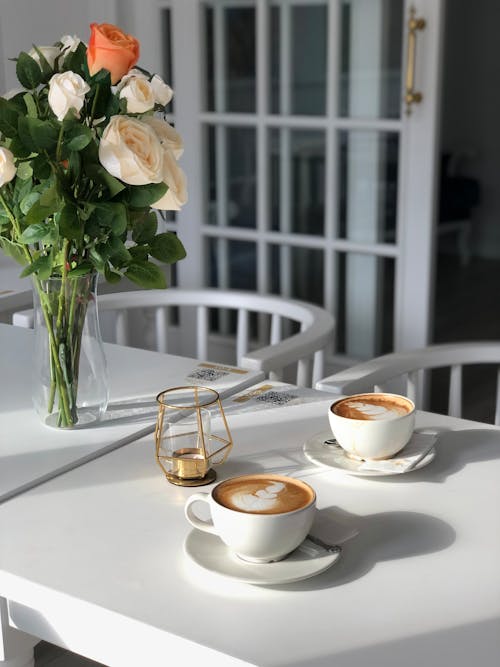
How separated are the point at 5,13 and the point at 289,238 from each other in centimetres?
122

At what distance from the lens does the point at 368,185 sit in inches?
132

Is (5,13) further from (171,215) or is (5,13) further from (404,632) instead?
(404,632)

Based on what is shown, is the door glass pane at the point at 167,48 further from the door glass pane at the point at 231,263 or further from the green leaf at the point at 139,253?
the green leaf at the point at 139,253

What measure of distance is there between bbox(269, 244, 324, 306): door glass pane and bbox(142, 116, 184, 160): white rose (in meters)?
2.13

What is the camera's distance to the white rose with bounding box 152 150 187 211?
52.1 inches

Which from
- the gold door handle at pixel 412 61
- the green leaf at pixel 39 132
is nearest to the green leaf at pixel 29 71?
the green leaf at pixel 39 132

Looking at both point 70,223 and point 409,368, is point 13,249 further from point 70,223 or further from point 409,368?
point 409,368

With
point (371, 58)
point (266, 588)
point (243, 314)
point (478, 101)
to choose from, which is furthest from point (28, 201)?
point (478, 101)

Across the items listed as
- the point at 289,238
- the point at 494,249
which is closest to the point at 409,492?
the point at 289,238

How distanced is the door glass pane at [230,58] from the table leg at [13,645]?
2.65 meters

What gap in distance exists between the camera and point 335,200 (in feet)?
11.1

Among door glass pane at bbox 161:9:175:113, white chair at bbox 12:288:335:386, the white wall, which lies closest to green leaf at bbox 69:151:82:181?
white chair at bbox 12:288:335:386

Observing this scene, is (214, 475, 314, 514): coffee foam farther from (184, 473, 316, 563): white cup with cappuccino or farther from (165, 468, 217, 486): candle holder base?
(165, 468, 217, 486): candle holder base

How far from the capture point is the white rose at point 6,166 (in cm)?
130
